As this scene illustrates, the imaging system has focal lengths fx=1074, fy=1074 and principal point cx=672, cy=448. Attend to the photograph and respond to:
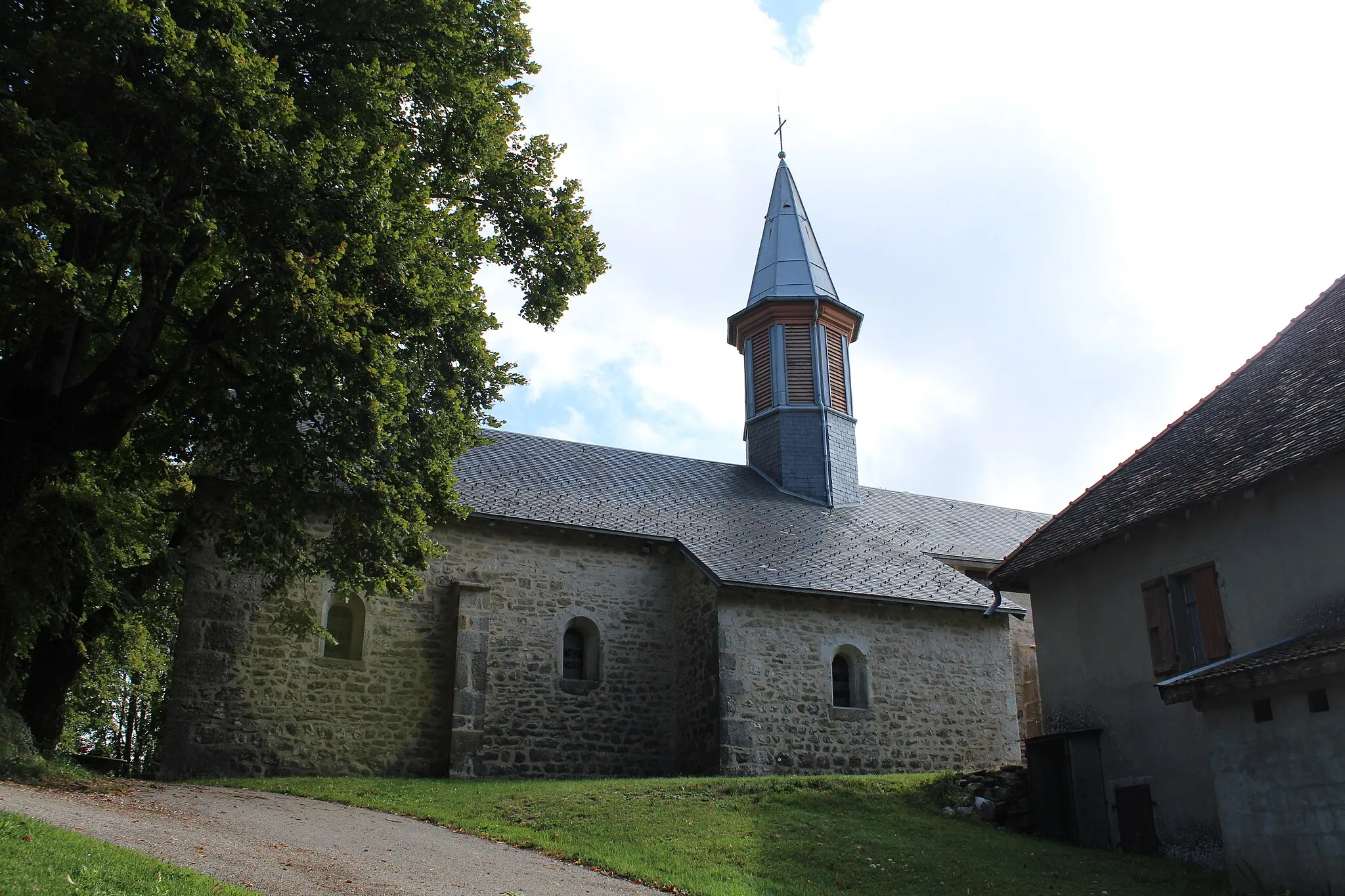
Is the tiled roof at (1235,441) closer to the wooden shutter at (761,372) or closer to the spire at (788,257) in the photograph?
the wooden shutter at (761,372)

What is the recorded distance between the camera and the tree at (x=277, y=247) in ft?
31.6

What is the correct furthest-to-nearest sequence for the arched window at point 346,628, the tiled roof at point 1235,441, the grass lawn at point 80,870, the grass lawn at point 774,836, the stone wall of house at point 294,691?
1. the arched window at point 346,628
2. the stone wall of house at point 294,691
3. the tiled roof at point 1235,441
4. the grass lawn at point 774,836
5. the grass lawn at point 80,870

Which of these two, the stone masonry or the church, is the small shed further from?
the stone masonry

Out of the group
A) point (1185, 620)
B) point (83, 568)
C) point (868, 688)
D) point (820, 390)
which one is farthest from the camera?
point (820, 390)

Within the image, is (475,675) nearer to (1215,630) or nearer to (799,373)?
(1215,630)

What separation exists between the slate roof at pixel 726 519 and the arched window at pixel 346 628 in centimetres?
264

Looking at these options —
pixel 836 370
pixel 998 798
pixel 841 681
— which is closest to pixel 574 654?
pixel 841 681

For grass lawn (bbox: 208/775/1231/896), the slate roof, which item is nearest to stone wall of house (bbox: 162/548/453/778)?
grass lawn (bbox: 208/775/1231/896)

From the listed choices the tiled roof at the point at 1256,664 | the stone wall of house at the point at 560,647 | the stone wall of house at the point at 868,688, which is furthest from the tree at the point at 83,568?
the tiled roof at the point at 1256,664

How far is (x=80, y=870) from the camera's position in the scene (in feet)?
23.3

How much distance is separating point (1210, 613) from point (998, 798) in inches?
148

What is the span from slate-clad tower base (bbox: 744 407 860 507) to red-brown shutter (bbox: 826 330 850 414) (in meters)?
0.41

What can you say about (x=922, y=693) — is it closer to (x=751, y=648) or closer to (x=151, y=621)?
(x=751, y=648)

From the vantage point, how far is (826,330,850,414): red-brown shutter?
88.7 feet
